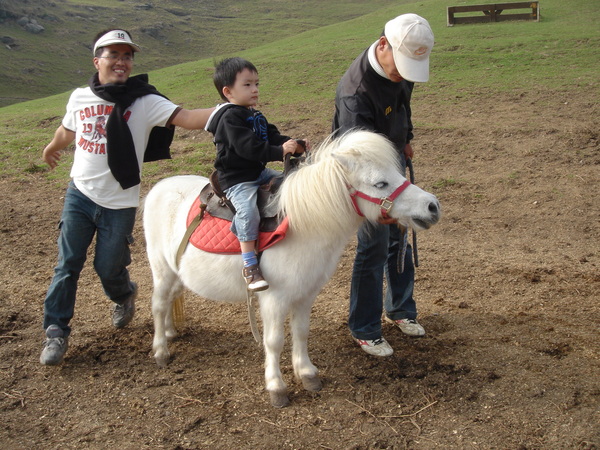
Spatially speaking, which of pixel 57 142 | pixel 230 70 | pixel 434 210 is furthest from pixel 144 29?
pixel 434 210

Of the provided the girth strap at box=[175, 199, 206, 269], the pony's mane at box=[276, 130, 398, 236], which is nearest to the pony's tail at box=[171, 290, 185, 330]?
the girth strap at box=[175, 199, 206, 269]

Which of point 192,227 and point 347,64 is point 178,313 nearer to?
point 192,227

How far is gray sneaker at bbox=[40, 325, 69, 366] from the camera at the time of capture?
13.5 feet

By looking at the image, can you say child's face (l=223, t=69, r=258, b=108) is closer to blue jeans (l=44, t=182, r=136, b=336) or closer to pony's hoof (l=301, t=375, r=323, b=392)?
blue jeans (l=44, t=182, r=136, b=336)

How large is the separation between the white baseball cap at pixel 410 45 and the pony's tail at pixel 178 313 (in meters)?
2.32

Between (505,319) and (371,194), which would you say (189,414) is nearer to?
(371,194)

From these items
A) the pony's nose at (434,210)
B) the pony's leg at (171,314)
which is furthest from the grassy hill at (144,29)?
the pony's nose at (434,210)

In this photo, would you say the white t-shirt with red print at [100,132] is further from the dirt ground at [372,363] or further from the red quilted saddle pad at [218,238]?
the dirt ground at [372,363]

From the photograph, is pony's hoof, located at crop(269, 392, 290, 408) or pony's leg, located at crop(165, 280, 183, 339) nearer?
pony's hoof, located at crop(269, 392, 290, 408)

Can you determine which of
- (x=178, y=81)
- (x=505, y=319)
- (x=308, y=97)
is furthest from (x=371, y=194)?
(x=178, y=81)

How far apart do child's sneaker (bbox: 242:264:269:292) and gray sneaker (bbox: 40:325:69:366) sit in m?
1.58

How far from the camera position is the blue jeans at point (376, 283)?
13.0 ft

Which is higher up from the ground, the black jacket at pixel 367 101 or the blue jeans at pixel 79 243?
the black jacket at pixel 367 101

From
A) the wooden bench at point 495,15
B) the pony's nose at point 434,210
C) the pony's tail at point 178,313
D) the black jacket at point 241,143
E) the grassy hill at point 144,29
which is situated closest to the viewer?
the pony's nose at point 434,210
